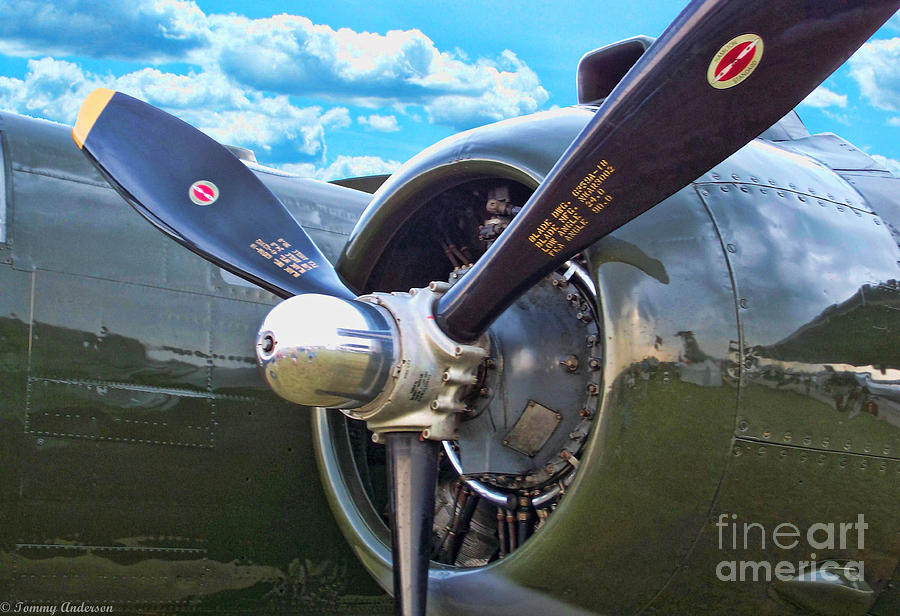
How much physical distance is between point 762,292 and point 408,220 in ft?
6.27

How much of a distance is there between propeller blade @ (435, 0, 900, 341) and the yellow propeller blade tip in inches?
81.0

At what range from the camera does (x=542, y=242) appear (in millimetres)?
4082

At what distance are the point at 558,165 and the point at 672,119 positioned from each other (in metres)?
0.50

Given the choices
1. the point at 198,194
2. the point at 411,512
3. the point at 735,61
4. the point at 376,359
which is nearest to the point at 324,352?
the point at 376,359

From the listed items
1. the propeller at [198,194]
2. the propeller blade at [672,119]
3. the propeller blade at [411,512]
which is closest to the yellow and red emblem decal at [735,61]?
the propeller blade at [672,119]

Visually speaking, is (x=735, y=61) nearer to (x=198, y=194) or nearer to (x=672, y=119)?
(x=672, y=119)

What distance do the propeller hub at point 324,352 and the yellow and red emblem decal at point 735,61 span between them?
1.67 meters

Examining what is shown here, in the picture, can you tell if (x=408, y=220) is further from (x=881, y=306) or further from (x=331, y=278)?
(x=881, y=306)

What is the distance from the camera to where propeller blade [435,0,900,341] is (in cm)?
325

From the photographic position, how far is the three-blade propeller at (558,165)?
331 cm

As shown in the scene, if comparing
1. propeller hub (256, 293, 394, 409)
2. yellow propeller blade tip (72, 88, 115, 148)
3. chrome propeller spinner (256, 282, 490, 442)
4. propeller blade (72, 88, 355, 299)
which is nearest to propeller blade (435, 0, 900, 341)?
chrome propeller spinner (256, 282, 490, 442)

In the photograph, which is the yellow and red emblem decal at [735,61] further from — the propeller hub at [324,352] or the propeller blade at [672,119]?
the propeller hub at [324,352]

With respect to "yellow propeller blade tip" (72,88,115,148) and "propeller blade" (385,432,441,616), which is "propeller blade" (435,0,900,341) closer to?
"propeller blade" (385,432,441,616)

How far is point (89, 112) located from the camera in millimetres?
5117
